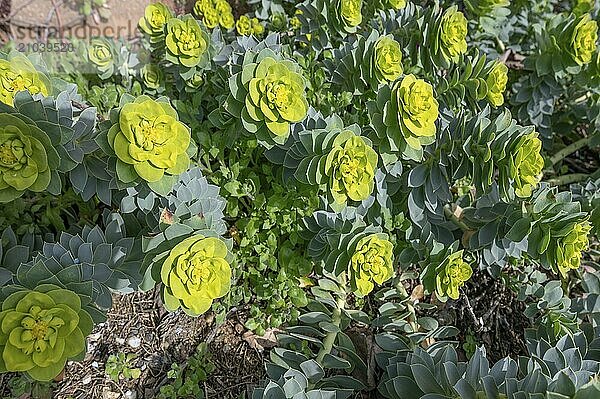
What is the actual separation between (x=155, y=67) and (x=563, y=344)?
1754 millimetres

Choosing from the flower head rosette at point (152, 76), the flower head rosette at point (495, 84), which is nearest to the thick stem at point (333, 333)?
the flower head rosette at point (495, 84)

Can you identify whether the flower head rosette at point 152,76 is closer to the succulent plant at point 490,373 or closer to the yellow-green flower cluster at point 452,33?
the yellow-green flower cluster at point 452,33

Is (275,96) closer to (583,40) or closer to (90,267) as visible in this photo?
(90,267)

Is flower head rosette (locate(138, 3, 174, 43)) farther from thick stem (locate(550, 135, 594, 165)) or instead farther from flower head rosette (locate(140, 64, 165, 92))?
thick stem (locate(550, 135, 594, 165))

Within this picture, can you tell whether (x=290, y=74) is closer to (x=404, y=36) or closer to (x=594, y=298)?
(x=404, y=36)

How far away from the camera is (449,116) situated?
208 cm

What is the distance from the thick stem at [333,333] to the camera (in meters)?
1.87

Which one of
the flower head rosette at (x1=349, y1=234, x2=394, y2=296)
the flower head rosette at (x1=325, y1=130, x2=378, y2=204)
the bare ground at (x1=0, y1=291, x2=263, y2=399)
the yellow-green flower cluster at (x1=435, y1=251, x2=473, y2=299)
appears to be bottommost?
the bare ground at (x1=0, y1=291, x2=263, y2=399)

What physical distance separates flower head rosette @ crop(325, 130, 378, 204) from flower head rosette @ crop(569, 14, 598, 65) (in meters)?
1.06

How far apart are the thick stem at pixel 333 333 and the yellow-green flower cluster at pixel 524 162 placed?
2.41 feet

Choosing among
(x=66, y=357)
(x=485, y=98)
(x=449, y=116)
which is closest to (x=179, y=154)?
(x=66, y=357)

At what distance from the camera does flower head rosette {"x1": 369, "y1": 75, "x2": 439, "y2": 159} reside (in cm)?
169

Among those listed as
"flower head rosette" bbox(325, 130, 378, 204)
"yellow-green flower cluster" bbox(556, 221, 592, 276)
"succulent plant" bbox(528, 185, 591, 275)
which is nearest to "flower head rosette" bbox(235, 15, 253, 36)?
"flower head rosette" bbox(325, 130, 378, 204)

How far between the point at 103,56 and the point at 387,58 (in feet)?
3.71
